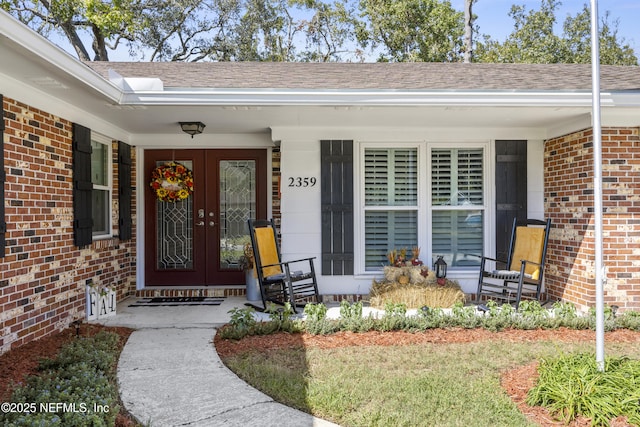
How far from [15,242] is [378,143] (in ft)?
13.3

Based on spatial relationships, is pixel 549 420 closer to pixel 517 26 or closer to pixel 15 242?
pixel 15 242

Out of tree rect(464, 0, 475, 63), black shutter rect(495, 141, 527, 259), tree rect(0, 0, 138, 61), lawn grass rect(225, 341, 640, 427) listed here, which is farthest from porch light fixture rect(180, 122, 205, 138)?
tree rect(464, 0, 475, 63)

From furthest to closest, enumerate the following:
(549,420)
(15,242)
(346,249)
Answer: (346,249)
(15,242)
(549,420)

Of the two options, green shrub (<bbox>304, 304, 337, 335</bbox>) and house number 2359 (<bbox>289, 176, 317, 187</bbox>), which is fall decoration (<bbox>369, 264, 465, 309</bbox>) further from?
house number 2359 (<bbox>289, 176, 317, 187</bbox>)

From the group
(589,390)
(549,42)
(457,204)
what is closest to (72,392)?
(589,390)

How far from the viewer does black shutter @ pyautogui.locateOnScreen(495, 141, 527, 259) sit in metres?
6.09

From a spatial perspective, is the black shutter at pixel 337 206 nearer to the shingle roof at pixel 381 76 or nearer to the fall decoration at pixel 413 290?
the fall decoration at pixel 413 290

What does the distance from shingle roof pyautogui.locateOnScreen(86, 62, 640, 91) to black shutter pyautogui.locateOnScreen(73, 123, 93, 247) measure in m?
0.96

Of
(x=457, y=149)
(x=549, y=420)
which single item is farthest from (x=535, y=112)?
(x=549, y=420)

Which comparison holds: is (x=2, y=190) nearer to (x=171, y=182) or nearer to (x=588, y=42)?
(x=171, y=182)

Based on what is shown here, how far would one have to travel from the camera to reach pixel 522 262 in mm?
5043

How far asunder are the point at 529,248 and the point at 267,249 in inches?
117

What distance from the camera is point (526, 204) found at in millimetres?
6137

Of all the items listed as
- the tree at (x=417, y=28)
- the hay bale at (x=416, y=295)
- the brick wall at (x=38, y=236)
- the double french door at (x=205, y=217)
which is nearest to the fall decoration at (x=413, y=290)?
the hay bale at (x=416, y=295)
